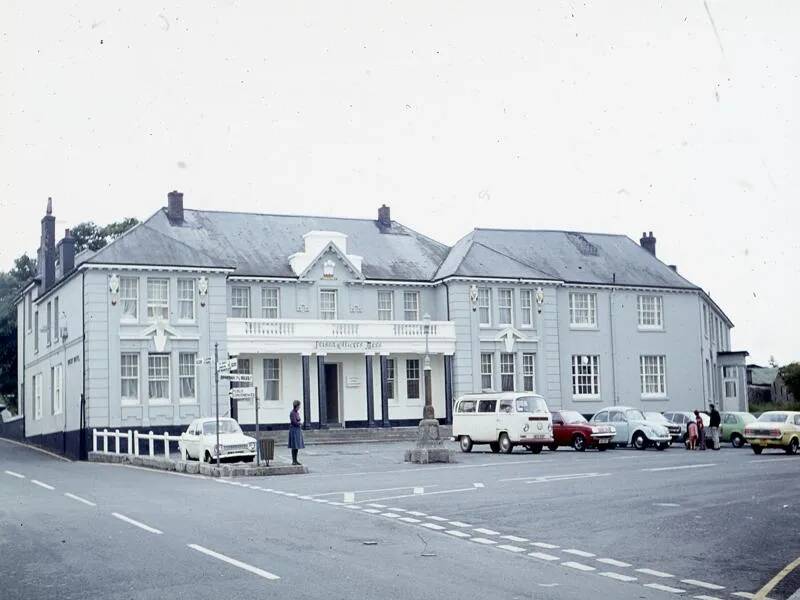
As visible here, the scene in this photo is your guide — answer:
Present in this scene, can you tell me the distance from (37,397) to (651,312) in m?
31.0

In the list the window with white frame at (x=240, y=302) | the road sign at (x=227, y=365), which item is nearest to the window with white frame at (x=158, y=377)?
the window with white frame at (x=240, y=302)

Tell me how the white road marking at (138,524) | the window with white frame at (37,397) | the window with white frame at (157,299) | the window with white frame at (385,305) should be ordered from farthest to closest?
1. the window with white frame at (37,397)
2. the window with white frame at (385,305)
3. the window with white frame at (157,299)
4. the white road marking at (138,524)

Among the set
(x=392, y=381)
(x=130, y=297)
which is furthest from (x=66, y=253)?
(x=392, y=381)

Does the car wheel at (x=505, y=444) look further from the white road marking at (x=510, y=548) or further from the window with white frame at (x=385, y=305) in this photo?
the white road marking at (x=510, y=548)

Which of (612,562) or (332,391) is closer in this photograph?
(612,562)

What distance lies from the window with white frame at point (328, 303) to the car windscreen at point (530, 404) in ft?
50.1

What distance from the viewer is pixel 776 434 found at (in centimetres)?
3506

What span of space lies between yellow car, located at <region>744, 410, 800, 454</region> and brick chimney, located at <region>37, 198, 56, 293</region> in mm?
32217

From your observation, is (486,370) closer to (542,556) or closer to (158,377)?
(158,377)

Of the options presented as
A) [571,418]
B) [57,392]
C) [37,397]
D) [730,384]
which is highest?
[57,392]

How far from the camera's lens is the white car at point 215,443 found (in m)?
31.5

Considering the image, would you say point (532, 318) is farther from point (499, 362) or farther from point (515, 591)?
point (515, 591)

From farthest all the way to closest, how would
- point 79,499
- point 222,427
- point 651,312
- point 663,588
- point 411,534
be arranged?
point 651,312 → point 222,427 → point 79,499 → point 411,534 → point 663,588

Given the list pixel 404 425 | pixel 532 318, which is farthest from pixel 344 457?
pixel 532 318
